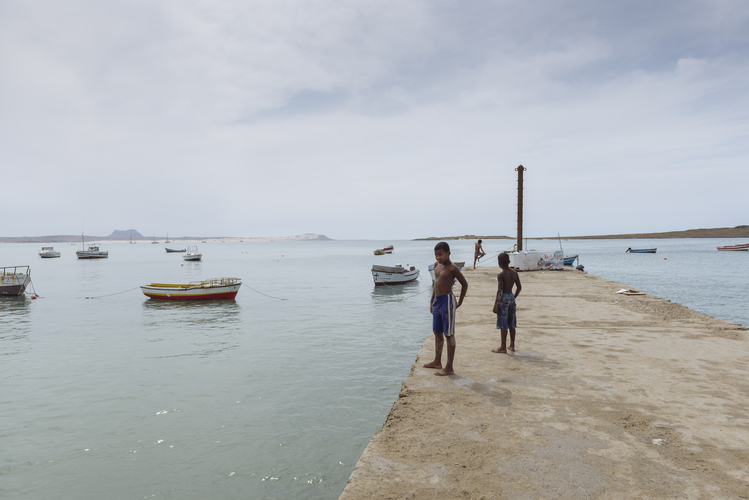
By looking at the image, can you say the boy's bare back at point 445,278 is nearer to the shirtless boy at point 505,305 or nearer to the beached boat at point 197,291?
the shirtless boy at point 505,305

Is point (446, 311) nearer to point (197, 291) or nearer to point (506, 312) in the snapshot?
point (506, 312)

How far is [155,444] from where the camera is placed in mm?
7188

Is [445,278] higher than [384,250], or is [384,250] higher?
[445,278]

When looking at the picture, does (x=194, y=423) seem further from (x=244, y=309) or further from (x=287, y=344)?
(x=244, y=309)

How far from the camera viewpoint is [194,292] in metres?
25.5

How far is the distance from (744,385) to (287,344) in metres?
12.4

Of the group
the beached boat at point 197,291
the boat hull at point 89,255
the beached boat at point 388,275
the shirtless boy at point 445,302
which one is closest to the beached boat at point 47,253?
the boat hull at point 89,255

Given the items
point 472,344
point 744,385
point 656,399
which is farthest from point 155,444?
point 744,385

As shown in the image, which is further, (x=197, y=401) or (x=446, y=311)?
(x=197, y=401)

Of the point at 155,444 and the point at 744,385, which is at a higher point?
the point at 744,385

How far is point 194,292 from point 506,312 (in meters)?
22.8

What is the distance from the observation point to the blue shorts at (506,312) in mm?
7457

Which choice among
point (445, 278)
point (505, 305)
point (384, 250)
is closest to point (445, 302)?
point (445, 278)

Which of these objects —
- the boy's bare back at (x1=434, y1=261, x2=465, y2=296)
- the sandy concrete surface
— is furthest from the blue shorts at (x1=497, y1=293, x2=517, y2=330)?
the boy's bare back at (x1=434, y1=261, x2=465, y2=296)
